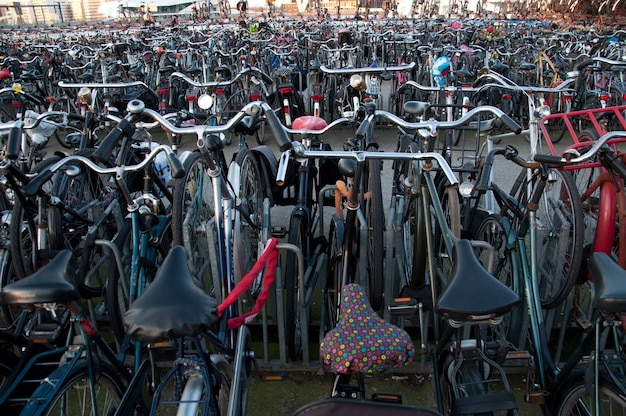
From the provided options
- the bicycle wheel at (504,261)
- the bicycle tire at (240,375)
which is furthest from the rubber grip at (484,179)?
the bicycle tire at (240,375)

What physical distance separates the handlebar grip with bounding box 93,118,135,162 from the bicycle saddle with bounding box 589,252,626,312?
2160 millimetres

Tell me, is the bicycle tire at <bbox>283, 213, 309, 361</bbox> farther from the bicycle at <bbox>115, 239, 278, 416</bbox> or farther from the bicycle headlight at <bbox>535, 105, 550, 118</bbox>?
the bicycle headlight at <bbox>535, 105, 550, 118</bbox>

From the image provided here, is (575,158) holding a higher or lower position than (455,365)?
higher

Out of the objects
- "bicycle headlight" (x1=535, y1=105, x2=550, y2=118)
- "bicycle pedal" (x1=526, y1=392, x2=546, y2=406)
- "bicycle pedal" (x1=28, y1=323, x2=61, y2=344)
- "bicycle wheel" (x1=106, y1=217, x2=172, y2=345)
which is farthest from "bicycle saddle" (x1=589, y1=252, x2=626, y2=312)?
"bicycle pedal" (x1=28, y1=323, x2=61, y2=344)

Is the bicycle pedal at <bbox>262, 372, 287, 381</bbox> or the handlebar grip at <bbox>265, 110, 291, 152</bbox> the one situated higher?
the handlebar grip at <bbox>265, 110, 291, 152</bbox>

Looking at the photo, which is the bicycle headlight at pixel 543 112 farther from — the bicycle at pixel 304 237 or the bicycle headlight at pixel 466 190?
the bicycle at pixel 304 237

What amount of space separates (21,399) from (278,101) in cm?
535

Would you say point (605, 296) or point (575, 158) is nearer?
point (605, 296)

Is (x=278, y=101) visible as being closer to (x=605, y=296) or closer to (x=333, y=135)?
(x=333, y=135)

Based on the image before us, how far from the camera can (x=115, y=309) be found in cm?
258

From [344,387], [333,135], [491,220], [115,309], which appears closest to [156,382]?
[115,309]

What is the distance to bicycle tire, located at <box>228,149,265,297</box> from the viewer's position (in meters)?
2.54

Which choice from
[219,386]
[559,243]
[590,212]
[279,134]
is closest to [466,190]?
[559,243]

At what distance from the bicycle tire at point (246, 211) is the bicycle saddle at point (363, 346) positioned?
93 cm
